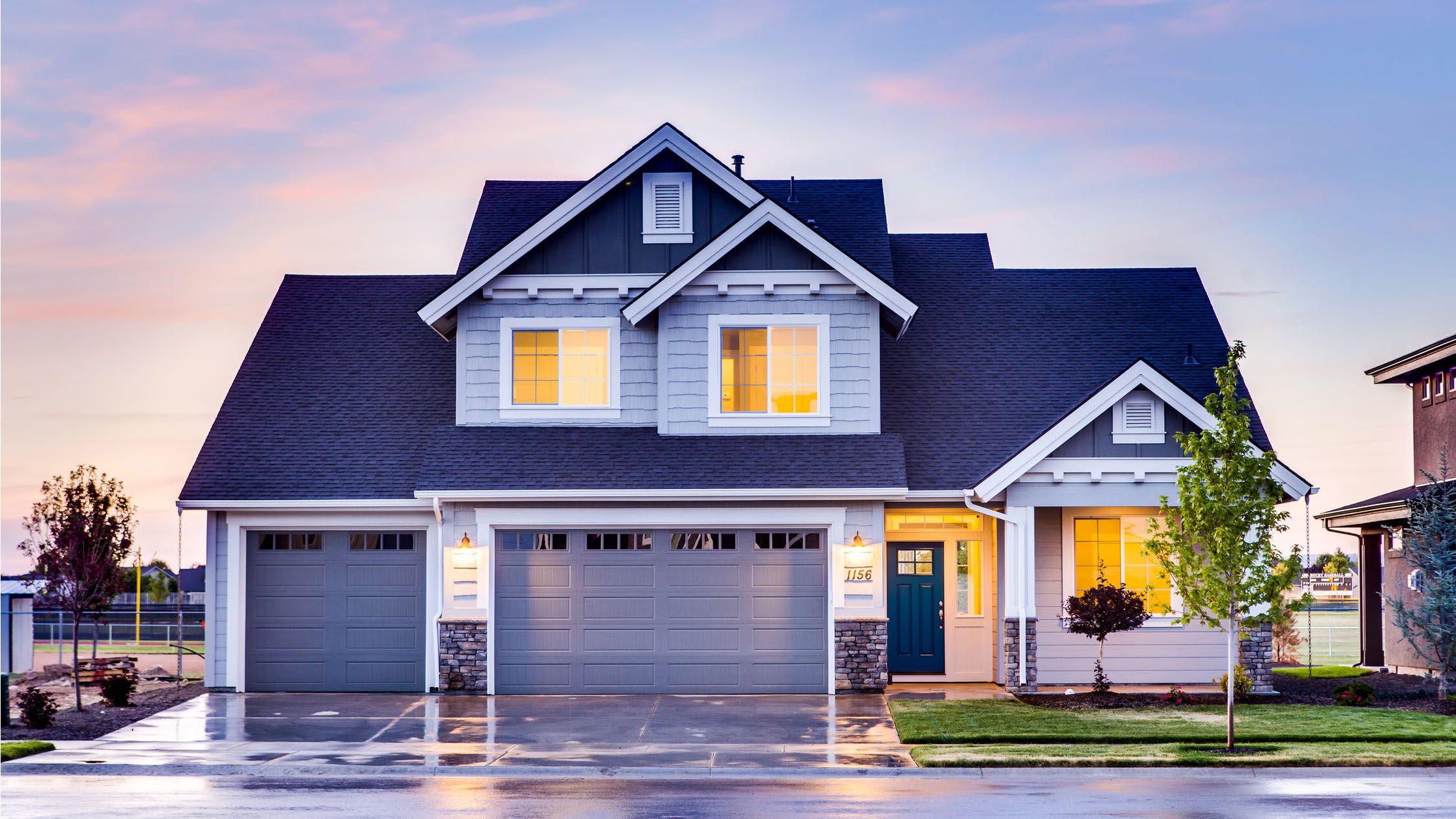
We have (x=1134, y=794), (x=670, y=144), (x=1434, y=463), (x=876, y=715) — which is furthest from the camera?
(x=1434, y=463)

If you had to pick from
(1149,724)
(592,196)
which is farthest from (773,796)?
(592,196)

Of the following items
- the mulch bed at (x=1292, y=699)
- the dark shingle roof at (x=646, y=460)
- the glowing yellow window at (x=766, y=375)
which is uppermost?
the glowing yellow window at (x=766, y=375)

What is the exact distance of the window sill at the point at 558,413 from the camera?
21.2 m

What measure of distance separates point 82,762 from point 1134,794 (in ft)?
35.7

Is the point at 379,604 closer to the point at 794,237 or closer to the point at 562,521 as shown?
the point at 562,521

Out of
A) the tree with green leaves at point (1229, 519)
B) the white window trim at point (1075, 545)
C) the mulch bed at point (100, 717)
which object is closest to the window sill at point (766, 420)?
the white window trim at point (1075, 545)

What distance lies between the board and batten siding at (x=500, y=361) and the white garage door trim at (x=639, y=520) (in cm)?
167

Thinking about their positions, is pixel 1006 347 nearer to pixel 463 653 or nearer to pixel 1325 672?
pixel 1325 672

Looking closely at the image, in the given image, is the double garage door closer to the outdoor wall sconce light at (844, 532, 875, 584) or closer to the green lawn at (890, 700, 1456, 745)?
the outdoor wall sconce light at (844, 532, 875, 584)

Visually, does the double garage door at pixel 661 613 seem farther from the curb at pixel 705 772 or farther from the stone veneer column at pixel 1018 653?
the curb at pixel 705 772

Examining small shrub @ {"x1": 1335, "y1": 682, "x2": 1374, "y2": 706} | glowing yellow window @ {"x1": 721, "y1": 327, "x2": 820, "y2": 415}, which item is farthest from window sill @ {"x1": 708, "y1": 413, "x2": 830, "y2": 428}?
small shrub @ {"x1": 1335, "y1": 682, "x2": 1374, "y2": 706}

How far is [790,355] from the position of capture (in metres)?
20.9

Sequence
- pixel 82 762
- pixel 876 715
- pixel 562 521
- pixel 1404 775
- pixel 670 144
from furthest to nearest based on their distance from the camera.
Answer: pixel 670 144 < pixel 562 521 < pixel 876 715 < pixel 82 762 < pixel 1404 775

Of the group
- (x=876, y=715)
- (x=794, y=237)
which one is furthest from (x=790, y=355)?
(x=876, y=715)
